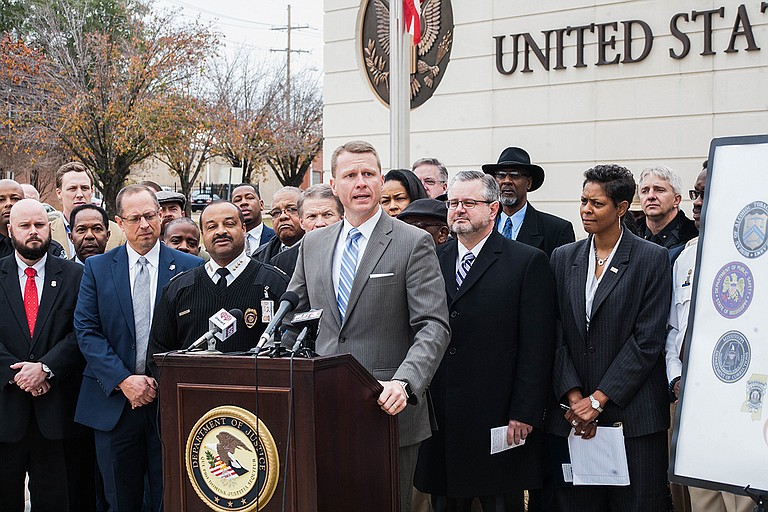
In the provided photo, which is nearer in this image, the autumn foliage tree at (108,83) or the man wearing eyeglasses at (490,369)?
the man wearing eyeglasses at (490,369)

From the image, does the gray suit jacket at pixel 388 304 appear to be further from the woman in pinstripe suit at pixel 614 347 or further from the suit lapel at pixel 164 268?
the suit lapel at pixel 164 268

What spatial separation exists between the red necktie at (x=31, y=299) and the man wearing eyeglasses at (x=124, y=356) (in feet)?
1.44

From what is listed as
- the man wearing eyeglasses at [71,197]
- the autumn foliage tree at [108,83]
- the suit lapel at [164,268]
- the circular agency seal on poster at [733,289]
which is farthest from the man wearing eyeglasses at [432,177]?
the autumn foliage tree at [108,83]

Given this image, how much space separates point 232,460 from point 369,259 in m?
1.09

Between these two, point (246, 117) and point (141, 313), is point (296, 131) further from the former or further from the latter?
point (141, 313)

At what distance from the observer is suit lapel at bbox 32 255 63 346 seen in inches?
225

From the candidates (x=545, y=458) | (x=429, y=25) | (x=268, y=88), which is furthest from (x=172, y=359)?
(x=268, y=88)

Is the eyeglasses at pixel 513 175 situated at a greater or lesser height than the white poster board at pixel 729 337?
greater

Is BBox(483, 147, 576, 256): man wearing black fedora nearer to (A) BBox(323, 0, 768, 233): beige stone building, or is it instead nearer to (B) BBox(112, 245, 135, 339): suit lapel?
(B) BBox(112, 245, 135, 339): suit lapel

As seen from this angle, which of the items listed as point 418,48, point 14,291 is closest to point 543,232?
Answer: point 14,291

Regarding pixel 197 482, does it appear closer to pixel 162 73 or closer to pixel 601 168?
pixel 601 168

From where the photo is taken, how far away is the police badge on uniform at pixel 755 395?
3.39 m

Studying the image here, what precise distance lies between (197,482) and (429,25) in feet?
27.3

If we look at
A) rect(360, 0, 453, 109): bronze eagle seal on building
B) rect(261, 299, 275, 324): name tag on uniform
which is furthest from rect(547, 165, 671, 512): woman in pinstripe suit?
rect(360, 0, 453, 109): bronze eagle seal on building
